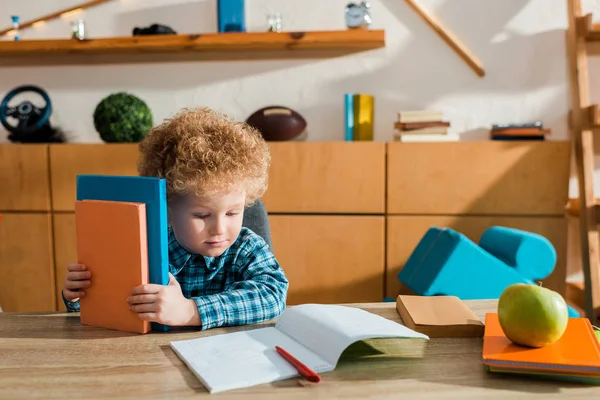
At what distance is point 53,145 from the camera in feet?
8.73

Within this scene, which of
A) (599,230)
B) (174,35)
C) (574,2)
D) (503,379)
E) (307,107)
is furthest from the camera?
(307,107)

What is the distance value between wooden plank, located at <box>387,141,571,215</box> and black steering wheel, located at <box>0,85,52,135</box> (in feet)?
5.52

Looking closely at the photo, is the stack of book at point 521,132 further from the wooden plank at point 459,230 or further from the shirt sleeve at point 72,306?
the shirt sleeve at point 72,306

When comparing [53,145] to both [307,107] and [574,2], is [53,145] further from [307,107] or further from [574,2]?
→ [574,2]

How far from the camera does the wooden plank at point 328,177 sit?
8.45 feet

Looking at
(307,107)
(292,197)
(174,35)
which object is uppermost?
(174,35)

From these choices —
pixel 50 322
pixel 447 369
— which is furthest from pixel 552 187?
pixel 50 322

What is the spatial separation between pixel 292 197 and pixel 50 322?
1.61 m

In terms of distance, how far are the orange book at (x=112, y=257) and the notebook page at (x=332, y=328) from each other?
265 mm

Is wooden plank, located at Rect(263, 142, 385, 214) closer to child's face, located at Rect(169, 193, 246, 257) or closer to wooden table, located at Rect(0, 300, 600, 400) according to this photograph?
child's face, located at Rect(169, 193, 246, 257)

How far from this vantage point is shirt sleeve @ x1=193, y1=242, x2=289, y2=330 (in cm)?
104

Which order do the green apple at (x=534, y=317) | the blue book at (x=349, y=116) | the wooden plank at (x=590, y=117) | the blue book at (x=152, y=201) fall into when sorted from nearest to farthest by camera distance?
1. the green apple at (x=534, y=317)
2. the blue book at (x=152, y=201)
3. the wooden plank at (x=590, y=117)
4. the blue book at (x=349, y=116)

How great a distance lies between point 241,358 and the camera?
0.87 meters

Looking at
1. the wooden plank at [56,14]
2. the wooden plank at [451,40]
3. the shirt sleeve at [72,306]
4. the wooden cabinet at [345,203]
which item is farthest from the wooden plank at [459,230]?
the wooden plank at [56,14]
